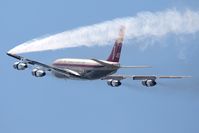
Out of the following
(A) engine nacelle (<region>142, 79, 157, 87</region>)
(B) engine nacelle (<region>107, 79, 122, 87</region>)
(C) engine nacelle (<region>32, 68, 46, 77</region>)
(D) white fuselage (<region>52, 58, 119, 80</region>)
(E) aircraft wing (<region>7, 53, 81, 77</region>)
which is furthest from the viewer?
(B) engine nacelle (<region>107, 79, 122, 87</region>)

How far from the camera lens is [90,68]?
107938mm

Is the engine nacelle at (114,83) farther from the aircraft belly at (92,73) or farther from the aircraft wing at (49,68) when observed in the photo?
the aircraft wing at (49,68)

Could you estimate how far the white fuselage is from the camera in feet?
349

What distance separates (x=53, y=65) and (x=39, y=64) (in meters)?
8.98

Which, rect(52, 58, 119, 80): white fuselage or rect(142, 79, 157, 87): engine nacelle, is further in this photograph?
rect(142, 79, 157, 87): engine nacelle

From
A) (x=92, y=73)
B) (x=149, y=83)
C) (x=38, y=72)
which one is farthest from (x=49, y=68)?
(x=149, y=83)

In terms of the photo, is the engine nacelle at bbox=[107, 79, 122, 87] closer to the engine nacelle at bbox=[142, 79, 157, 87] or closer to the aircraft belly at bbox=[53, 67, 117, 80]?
the engine nacelle at bbox=[142, 79, 157, 87]

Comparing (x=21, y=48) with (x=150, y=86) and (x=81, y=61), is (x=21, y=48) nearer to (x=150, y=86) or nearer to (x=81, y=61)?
(x=81, y=61)

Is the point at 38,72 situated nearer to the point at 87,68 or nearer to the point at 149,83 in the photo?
the point at 87,68

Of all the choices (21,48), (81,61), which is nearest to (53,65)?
(81,61)

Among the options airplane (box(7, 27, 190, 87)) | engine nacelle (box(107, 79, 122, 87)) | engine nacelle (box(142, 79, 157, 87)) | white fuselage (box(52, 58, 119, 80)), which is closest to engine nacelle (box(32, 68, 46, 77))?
airplane (box(7, 27, 190, 87))

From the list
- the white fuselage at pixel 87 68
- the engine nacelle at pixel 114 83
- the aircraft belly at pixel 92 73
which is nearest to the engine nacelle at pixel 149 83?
the engine nacelle at pixel 114 83

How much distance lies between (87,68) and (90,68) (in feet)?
1.83

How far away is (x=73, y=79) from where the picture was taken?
10919 centimetres
